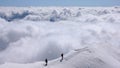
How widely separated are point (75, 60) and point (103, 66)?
12.5 metres

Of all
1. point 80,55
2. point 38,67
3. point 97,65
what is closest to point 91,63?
point 97,65

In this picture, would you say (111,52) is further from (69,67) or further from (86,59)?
(69,67)

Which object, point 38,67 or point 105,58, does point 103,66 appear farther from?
point 38,67

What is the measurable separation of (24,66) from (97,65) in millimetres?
33577

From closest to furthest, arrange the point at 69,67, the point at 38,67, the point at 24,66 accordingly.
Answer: the point at 69,67, the point at 38,67, the point at 24,66

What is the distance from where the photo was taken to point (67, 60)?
286 ft

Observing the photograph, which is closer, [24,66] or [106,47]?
[24,66]

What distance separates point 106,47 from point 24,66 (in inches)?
2012

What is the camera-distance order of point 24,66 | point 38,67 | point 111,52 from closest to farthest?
point 38,67 → point 24,66 → point 111,52

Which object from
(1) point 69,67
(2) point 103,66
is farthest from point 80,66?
(2) point 103,66

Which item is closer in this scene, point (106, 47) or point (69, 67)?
point (69, 67)

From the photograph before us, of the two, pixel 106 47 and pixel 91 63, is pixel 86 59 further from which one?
pixel 106 47

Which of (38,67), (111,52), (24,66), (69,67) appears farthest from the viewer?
(111,52)

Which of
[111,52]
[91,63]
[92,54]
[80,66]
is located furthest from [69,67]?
[111,52]
